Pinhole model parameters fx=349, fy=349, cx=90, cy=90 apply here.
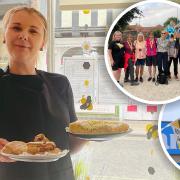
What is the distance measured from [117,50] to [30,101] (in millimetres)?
429

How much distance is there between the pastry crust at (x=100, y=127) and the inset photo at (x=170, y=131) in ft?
0.48

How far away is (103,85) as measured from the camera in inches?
55.9

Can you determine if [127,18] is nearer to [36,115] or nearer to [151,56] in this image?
[151,56]

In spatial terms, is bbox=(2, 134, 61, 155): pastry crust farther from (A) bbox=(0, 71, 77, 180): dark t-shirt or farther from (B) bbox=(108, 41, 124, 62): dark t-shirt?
(B) bbox=(108, 41, 124, 62): dark t-shirt

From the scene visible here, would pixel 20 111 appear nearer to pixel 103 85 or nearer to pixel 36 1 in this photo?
pixel 103 85

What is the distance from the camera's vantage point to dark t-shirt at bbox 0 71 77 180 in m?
1.47

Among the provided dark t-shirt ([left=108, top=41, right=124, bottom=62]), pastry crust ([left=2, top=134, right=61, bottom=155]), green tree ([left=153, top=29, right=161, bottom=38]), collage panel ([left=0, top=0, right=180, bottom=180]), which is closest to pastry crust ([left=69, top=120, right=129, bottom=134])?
collage panel ([left=0, top=0, right=180, bottom=180])

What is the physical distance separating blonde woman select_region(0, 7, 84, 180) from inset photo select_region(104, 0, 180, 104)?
25 centimetres

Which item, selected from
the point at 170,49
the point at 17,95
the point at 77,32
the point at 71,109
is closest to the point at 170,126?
the point at 170,49

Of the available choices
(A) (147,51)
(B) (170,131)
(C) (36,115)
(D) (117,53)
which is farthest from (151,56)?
(C) (36,115)

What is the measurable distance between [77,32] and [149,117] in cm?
45

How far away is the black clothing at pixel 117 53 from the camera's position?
138 centimetres

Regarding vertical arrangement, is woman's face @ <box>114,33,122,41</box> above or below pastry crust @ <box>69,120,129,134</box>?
above

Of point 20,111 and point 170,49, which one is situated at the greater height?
point 170,49
